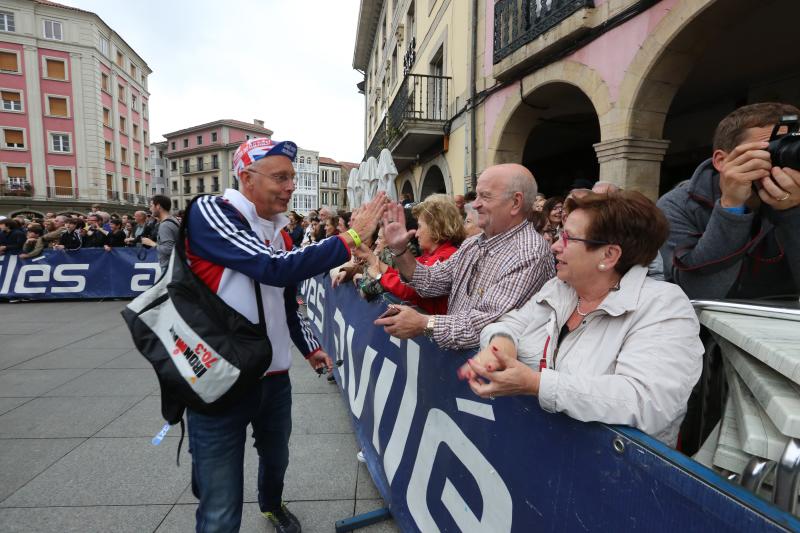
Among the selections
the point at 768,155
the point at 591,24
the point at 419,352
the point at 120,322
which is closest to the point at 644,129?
the point at 591,24

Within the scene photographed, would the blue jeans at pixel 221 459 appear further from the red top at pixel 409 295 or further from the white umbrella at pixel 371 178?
the white umbrella at pixel 371 178

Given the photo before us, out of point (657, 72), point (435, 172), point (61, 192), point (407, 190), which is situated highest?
point (61, 192)

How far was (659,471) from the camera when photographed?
2.89 ft

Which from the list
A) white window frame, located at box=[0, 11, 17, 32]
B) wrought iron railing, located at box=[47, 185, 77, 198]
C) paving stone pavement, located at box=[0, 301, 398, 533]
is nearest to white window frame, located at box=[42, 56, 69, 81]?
white window frame, located at box=[0, 11, 17, 32]

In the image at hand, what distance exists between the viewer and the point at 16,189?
114ft

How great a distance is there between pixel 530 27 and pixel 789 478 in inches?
307

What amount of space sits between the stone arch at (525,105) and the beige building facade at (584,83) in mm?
21

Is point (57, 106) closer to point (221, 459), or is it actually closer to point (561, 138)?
point (561, 138)

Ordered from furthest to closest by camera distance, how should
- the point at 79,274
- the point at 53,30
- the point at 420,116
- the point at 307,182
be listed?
the point at 307,182 → the point at 53,30 → the point at 420,116 → the point at 79,274

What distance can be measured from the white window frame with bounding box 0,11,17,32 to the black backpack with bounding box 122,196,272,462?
165ft

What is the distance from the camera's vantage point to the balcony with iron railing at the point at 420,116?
10.7 m

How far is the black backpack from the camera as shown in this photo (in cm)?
162

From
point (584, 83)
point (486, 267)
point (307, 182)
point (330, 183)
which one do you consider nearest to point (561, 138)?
point (584, 83)

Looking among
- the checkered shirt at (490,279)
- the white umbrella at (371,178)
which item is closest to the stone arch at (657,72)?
the checkered shirt at (490,279)
